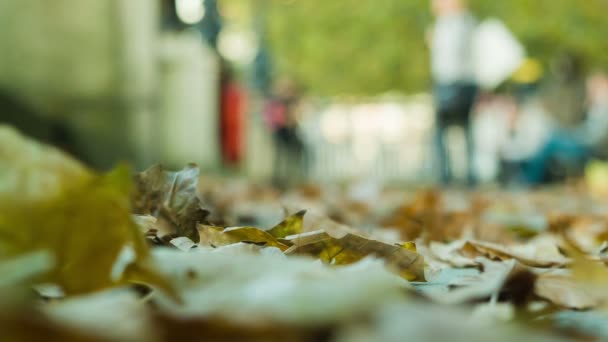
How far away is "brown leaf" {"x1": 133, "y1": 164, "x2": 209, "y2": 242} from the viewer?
195 centimetres

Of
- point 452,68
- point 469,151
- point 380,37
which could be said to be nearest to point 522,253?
point 452,68

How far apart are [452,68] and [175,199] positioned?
32.2 ft

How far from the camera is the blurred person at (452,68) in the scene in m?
11.2

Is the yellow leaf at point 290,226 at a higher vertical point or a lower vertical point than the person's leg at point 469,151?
higher

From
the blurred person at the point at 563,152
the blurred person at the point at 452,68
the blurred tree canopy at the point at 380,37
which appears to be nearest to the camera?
the blurred person at the point at 452,68

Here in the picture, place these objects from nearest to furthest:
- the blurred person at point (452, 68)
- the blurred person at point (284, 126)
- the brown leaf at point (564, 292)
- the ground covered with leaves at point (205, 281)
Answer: the ground covered with leaves at point (205, 281)
the brown leaf at point (564, 292)
the blurred person at point (452, 68)
the blurred person at point (284, 126)

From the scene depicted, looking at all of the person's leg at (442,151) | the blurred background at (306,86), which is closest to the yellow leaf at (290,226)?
the blurred background at (306,86)

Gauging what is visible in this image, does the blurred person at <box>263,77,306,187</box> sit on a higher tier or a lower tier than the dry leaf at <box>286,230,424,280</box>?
lower

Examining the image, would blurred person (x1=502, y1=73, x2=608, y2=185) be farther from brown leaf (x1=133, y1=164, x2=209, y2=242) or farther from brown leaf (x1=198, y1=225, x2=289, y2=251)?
brown leaf (x1=198, y1=225, x2=289, y2=251)

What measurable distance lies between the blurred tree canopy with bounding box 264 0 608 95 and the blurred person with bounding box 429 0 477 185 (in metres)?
7.96

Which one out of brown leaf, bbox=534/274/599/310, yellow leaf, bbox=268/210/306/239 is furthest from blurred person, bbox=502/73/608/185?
brown leaf, bbox=534/274/599/310

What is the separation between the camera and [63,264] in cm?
123

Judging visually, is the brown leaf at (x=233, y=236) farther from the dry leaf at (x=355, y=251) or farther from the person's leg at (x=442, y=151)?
the person's leg at (x=442, y=151)

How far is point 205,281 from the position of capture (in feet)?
3.90
